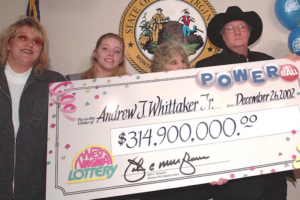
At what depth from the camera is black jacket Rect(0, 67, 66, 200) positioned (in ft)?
4.25

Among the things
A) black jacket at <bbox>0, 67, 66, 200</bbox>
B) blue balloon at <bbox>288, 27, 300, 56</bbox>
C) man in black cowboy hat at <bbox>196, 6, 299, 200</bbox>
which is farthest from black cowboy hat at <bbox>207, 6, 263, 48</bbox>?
black jacket at <bbox>0, 67, 66, 200</bbox>

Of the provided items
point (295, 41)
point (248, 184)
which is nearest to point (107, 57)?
point (248, 184)

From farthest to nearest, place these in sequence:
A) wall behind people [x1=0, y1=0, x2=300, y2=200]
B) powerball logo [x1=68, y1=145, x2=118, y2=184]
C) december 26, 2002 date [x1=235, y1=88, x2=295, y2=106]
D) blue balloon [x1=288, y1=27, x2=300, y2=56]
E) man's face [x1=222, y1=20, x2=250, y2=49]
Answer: wall behind people [x1=0, y1=0, x2=300, y2=200], blue balloon [x1=288, y1=27, x2=300, y2=56], man's face [x1=222, y1=20, x2=250, y2=49], december 26, 2002 date [x1=235, y1=88, x2=295, y2=106], powerball logo [x1=68, y1=145, x2=118, y2=184]

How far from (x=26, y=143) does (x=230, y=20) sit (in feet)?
5.87

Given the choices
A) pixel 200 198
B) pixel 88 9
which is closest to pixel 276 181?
pixel 200 198

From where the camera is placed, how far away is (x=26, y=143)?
1333 mm

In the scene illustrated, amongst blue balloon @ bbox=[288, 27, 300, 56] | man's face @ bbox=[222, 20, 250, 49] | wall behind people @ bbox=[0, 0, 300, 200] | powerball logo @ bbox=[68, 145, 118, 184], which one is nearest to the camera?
powerball logo @ bbox=[68, 145, 118, 184]

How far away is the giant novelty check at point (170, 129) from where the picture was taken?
1.26m

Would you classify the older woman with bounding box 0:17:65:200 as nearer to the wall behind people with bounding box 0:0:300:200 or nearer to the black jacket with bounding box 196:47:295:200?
the wall behind people with bounding box 0:0:300:200

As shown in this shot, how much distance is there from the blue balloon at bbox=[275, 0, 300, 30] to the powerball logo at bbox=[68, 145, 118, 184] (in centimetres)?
212

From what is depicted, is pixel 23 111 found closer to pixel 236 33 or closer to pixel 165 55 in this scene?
pixel 165 55

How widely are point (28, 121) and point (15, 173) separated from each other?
0.32 m

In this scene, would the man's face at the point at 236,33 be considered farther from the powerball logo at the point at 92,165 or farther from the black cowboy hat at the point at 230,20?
the powerball logo at the point at 92,165

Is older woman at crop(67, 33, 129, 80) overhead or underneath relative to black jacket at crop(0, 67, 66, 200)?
overhead
